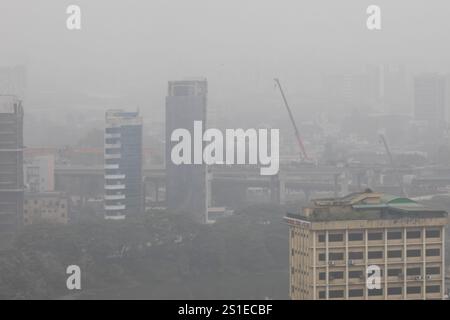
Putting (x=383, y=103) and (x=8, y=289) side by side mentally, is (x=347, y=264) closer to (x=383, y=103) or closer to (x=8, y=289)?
(x=8, y=289)

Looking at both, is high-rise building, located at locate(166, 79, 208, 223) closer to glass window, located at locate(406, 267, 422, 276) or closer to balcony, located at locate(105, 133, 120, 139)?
balcony, located at locate(105, 133, 120, 139)

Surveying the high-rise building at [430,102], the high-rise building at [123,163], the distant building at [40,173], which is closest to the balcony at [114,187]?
the high-rise building at [123,163]

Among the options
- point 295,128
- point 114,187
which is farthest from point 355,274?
point 295,128

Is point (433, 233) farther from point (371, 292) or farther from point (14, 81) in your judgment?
point (14, 81)

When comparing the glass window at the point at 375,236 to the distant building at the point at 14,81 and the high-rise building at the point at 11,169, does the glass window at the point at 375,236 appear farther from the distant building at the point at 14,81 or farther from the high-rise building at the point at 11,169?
the distant building at the point at 14,81
